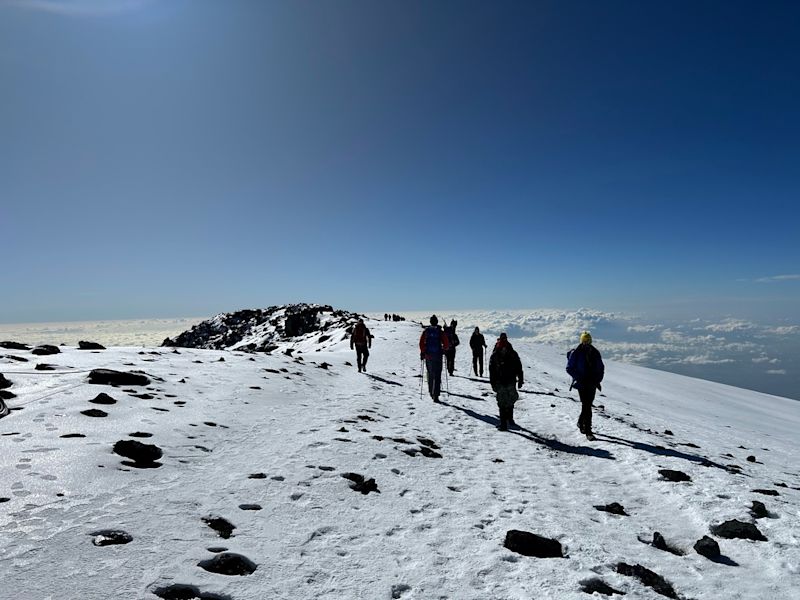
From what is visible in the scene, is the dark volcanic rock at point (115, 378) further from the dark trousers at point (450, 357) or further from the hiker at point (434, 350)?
the dark trousers at point (450, 357)

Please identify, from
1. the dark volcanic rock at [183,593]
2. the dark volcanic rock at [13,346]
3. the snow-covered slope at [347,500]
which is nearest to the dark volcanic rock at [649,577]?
the snow-covered slope at [347,500]

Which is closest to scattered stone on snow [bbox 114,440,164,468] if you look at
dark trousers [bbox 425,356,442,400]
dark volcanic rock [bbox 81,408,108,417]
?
dark volcanic rock [bbox 81,408,108,417]

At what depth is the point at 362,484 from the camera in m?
7.34

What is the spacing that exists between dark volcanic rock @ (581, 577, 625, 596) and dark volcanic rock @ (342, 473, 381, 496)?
3.54m

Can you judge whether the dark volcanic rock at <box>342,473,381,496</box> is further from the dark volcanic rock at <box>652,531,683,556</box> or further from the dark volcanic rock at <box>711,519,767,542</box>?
the dark volcanic rock at <box>711,519,767,542</box>

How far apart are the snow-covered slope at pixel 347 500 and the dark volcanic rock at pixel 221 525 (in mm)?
115

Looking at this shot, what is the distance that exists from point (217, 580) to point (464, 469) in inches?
232

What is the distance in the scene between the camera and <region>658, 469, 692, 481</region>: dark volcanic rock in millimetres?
8742

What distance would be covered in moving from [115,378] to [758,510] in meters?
16.4

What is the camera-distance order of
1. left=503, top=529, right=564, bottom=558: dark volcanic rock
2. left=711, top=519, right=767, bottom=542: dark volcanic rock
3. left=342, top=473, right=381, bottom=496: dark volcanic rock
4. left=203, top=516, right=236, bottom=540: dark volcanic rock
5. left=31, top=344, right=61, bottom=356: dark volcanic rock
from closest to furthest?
left=203, top=516, right=236, bottom=540: dark volcanic rock
left=503, top=529, right=564, bottom=558: dark volcanic rock
left=711, top=519, right=767, bottom=542: dark volcanic rock
left=342, top=473, right=381, bottom=496: dark volcanic rock
left=31, top=344, right=61, bottom=356: dark volcanic rock

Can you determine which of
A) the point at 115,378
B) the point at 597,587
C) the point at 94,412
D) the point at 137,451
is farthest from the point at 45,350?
the point at 597,587

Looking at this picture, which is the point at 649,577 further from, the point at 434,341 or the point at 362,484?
the point at 434,341

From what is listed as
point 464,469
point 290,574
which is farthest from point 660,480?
point 290,574

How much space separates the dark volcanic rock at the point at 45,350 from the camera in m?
16.6
